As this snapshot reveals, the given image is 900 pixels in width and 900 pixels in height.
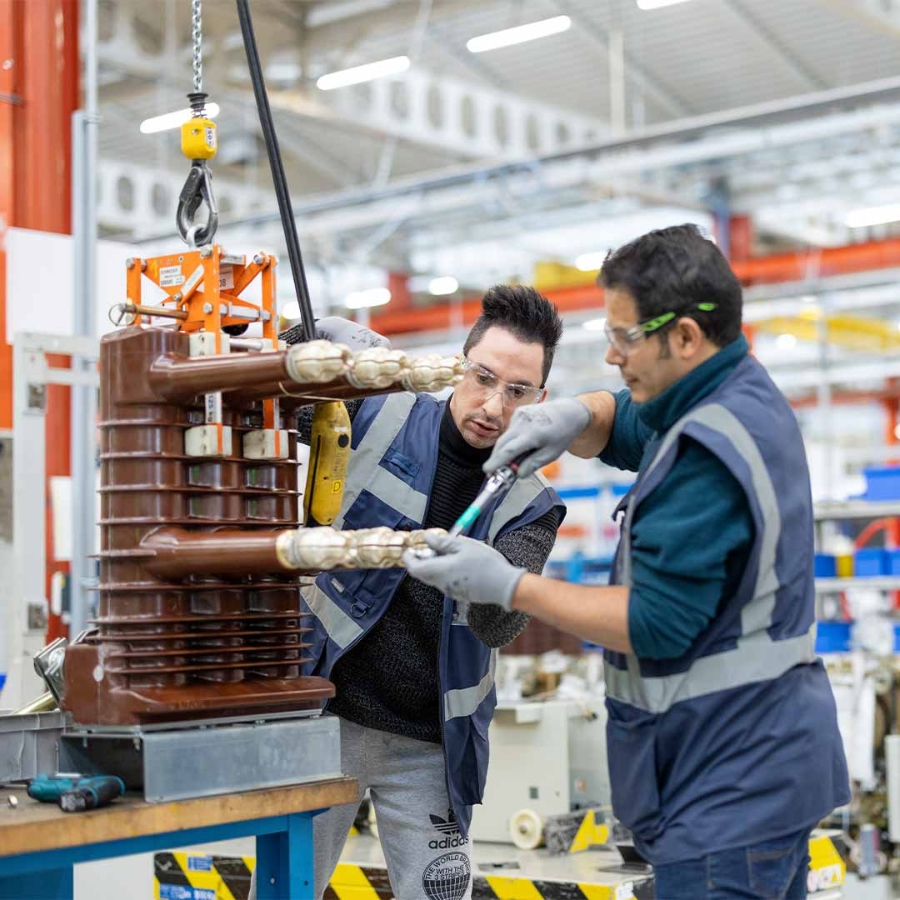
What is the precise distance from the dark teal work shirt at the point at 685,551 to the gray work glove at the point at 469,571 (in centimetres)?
15

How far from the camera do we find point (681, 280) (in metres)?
1.69

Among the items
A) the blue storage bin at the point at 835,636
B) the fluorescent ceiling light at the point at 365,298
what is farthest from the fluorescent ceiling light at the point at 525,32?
the fluorescent ceiling light at the point at 365,298

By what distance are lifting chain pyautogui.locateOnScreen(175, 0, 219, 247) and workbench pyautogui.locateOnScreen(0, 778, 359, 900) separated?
2.68 feet

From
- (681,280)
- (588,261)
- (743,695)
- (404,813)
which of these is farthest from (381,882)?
(588,261)

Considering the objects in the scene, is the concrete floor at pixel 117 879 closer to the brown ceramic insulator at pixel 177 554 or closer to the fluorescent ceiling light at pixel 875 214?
the brown ceramic insulator at pixel 177 554

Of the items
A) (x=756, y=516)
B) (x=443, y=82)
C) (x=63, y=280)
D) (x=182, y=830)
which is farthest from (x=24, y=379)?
(x=443, y=82)

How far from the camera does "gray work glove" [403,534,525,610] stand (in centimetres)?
166

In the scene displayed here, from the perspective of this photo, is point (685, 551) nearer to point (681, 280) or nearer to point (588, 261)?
point (681, 280)

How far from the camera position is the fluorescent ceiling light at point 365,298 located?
1304 cm

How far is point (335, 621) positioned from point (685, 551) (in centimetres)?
79

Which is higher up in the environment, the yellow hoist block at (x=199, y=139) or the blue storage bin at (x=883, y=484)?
the yellow hoist block at (x=199, y=139)

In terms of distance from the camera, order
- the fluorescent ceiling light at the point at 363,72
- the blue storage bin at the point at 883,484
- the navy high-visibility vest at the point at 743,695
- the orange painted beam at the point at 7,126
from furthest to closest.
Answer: the fluorescent ceiling light at the point at 363,72 → the blue storage bin at the point at 883,484 → the orange painted beam at the point at 7,126 → the navy high-visibility vest at the point at 743,695

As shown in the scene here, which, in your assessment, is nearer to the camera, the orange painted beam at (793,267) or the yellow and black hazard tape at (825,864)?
the yellow and black hazard tape at (825,864)

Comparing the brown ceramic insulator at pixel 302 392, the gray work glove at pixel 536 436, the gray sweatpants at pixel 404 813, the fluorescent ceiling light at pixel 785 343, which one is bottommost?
the gray sweatpants at pixel 404 813
